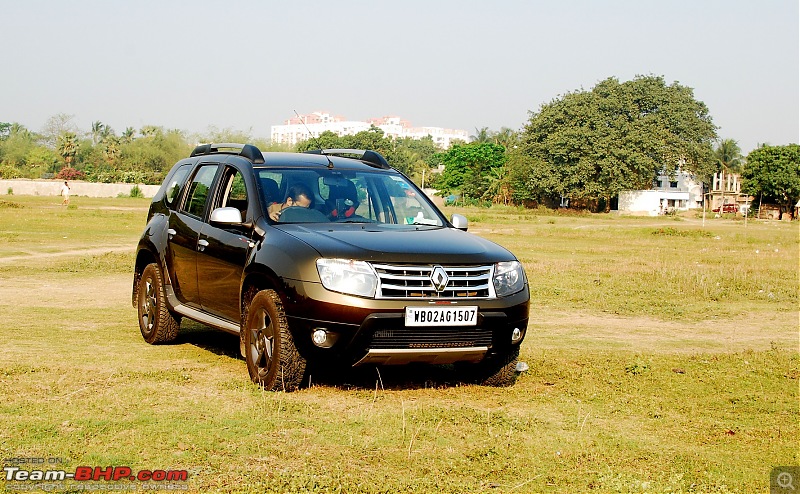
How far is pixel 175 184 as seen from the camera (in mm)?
10078

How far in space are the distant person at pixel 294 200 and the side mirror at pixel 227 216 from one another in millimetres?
267

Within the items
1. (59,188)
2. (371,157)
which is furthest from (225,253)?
(59,188)

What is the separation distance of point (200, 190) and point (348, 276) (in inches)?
111

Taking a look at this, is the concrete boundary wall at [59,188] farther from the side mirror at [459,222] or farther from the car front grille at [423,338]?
the car front grille at [423,338]

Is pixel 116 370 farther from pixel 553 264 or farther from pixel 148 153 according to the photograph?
pixel 148 153

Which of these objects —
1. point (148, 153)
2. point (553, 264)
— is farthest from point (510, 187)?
point (553, 264)

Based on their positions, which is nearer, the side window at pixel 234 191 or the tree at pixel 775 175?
the side window at pixel 234 191

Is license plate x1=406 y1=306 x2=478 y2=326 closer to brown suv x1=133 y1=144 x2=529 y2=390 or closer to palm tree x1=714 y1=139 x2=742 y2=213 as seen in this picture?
brown suv x1=133 y1=144 x2=529 y2=390

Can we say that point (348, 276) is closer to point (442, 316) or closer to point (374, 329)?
point (374, 329)

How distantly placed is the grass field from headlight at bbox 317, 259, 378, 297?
32.6 inches

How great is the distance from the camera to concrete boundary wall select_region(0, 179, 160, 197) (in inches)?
3177

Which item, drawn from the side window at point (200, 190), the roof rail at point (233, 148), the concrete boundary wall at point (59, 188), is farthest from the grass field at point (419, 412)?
the concrete boundary wall at point (59, 188)

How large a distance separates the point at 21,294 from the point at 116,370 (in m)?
6.98

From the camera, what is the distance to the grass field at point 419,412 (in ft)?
17.6
